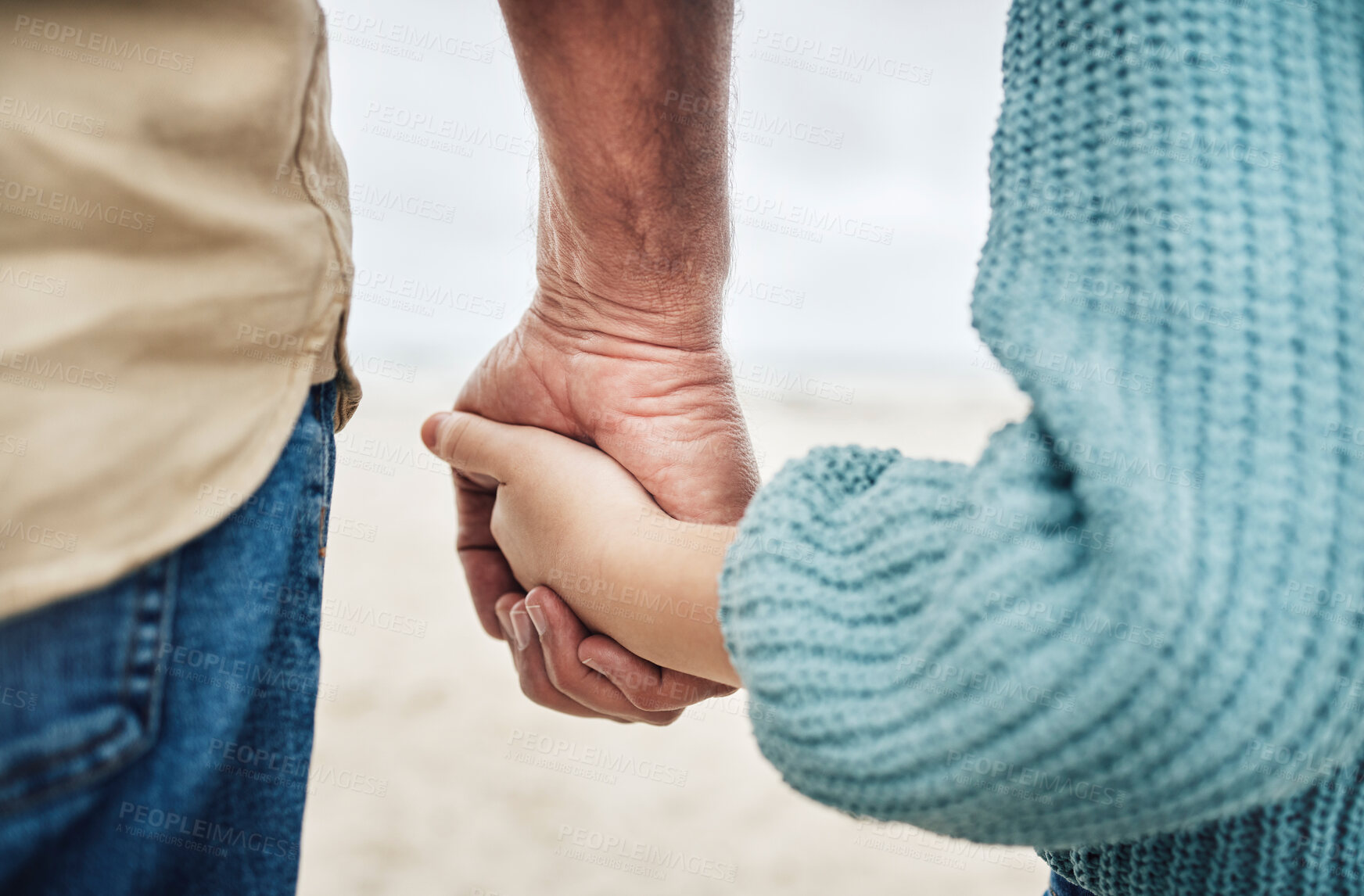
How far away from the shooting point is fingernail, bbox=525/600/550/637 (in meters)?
0.88

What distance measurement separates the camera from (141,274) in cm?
43

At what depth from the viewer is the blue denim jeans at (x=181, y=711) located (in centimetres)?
37

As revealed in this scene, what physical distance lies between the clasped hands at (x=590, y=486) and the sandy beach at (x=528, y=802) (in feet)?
3.02

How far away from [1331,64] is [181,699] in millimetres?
616

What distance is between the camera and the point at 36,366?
1.25 feet

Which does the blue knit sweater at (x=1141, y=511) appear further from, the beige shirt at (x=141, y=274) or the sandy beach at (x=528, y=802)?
the sandy beach at (x=528, y=802)

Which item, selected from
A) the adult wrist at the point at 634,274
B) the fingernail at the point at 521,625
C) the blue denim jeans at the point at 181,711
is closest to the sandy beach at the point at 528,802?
the adult wrist at the point at 634,274

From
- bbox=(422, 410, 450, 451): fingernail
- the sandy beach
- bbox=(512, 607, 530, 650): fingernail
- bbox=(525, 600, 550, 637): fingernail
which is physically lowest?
the sandy beach

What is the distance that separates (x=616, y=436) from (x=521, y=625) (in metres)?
0.22

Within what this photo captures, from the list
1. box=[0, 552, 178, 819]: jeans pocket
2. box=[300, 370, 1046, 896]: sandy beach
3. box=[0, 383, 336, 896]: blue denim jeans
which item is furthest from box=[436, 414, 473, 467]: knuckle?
box=[300, 370, 1046, 896]: sandy beach

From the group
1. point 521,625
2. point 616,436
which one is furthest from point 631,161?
point 521,625

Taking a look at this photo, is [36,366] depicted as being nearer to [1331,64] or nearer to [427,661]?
[1331,64]

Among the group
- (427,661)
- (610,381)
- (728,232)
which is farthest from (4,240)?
(427,661)

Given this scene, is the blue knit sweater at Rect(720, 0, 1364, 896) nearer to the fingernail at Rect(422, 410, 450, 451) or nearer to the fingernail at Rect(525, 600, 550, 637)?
the fingernail at Rect(525, 600, 550, 637)
